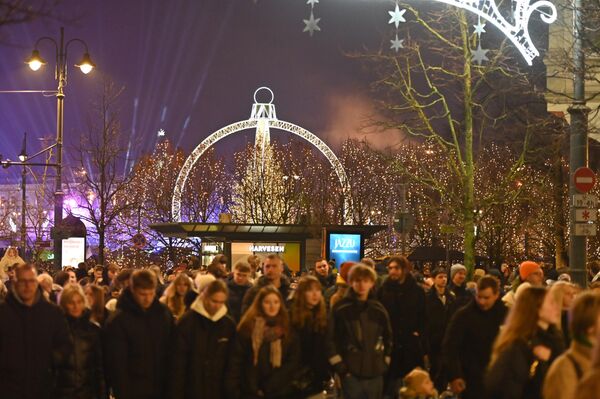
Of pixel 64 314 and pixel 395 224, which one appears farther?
pixel 395 224

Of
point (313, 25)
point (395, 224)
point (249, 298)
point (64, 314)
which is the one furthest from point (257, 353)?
point (395, 224)

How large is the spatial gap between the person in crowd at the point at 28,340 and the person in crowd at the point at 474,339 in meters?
3.58

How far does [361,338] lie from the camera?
1004 centimetres

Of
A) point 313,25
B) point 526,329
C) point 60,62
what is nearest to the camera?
point 526,329

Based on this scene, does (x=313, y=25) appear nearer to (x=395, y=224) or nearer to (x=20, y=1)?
(x=395, y=224)

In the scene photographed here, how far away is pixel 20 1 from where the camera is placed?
10172 millimetres

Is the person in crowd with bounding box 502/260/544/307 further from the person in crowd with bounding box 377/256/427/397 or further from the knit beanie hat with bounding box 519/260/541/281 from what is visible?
the person in crowd with bounding box 377/256/427/397

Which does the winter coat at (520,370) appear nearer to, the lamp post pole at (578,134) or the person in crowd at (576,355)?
the person in crowd at (576,355)

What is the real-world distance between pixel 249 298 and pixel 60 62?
21.3 m

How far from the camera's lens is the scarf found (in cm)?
918

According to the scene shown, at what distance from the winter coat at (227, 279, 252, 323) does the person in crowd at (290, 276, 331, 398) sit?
215 cm

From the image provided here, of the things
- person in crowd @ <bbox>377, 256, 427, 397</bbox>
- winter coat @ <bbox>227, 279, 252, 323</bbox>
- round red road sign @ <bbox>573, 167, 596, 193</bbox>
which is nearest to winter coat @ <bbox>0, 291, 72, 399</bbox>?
winter coat @ <bbox>227, 279, 252, 323</bbox>

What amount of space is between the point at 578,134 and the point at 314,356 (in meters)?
10.3

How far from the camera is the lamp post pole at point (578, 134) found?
17969 millimetres
